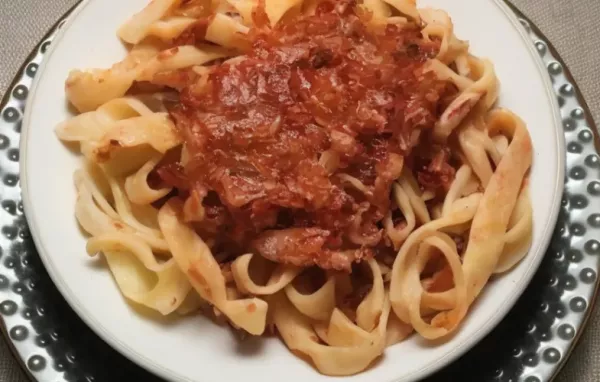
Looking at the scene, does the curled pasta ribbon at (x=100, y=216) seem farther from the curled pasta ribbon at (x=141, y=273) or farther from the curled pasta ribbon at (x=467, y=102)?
the curled pasta ribbon at (x=467, y=102)

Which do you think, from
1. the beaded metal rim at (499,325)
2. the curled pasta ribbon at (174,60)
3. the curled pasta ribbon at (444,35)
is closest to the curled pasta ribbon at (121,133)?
the curled pasta ribbon at (174,60)

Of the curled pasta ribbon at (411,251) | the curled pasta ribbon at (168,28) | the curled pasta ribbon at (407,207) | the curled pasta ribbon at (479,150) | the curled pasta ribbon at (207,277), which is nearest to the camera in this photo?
the curled pasta ribbon at (207,277)

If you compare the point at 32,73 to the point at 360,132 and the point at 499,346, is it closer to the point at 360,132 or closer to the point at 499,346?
the point at 360,132

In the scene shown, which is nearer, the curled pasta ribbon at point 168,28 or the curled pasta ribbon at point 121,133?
the curled pasta ribbon at point 121,133

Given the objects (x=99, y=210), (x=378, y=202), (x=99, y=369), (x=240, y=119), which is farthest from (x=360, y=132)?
(x=99, y=369)

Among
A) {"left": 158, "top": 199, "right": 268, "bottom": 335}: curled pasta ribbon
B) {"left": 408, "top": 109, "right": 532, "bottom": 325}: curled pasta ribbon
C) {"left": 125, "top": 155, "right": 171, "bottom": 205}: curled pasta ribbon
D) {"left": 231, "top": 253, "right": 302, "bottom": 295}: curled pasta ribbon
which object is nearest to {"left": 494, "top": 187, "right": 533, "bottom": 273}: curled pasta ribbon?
{"left": 408, "top": 109, "right": 532, "bottom": 325}: curled pasta ribbon

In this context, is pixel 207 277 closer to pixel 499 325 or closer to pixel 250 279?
pixel 250 279
